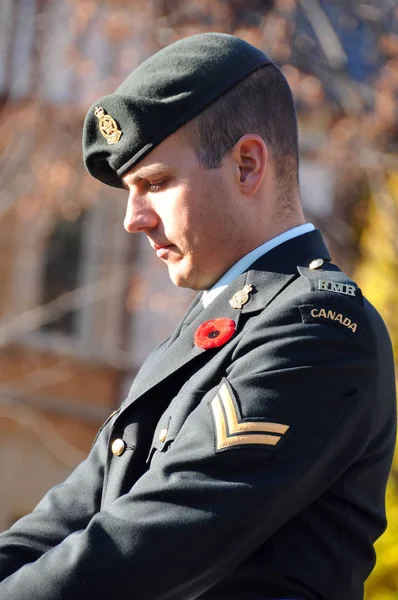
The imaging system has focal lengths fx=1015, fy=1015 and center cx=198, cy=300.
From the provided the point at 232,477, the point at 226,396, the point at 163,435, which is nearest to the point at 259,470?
the point at 232,477

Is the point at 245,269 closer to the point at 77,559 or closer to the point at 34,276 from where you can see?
the point at 77,559

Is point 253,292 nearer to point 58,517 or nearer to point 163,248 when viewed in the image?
point 163,248

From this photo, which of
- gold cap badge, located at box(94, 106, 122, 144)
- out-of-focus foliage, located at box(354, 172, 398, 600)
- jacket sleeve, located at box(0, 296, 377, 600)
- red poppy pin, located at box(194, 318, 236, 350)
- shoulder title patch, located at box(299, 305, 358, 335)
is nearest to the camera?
jacket sleeve, located at box(0, 296, 377, 600)

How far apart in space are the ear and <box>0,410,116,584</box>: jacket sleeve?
0.61 meters

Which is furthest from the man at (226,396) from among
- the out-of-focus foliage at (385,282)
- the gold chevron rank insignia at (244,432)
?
the out-of-focus foliage at (385,282)

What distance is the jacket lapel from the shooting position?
201 centimetres

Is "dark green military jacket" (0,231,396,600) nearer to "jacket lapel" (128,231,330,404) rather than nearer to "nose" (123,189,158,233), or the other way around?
"jacket lapel" (128,231,330,404)

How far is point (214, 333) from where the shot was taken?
2025 millimetres

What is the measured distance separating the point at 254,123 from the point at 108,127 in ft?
1.02

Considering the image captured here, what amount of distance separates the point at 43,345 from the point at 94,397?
716 mm

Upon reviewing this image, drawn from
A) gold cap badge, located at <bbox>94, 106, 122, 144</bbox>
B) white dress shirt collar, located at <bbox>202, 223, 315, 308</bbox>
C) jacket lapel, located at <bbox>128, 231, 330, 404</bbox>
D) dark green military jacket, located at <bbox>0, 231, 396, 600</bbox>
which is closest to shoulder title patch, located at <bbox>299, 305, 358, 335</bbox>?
dark green military jacket, located at <bbox>0, 231, 396, 600</bbox>

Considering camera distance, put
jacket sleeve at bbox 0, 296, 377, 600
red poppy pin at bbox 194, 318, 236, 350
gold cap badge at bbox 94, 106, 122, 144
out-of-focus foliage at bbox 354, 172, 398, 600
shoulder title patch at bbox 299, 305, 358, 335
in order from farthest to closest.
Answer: out-of-focus foliage at bbox 354, 172, 398, 600
gold cap badge at bbox 94, 106, 122, 144
red poppy pin at bbox 194, 318, 236, 350
shoulder title patch at bbox 299, 305, 358, 335
jacket sleeve at bbox 0, 296, 377, 600

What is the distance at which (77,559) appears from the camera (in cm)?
169

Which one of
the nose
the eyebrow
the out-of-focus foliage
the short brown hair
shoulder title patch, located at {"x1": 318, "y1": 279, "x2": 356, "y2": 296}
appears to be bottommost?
the out-of-focus foliage
